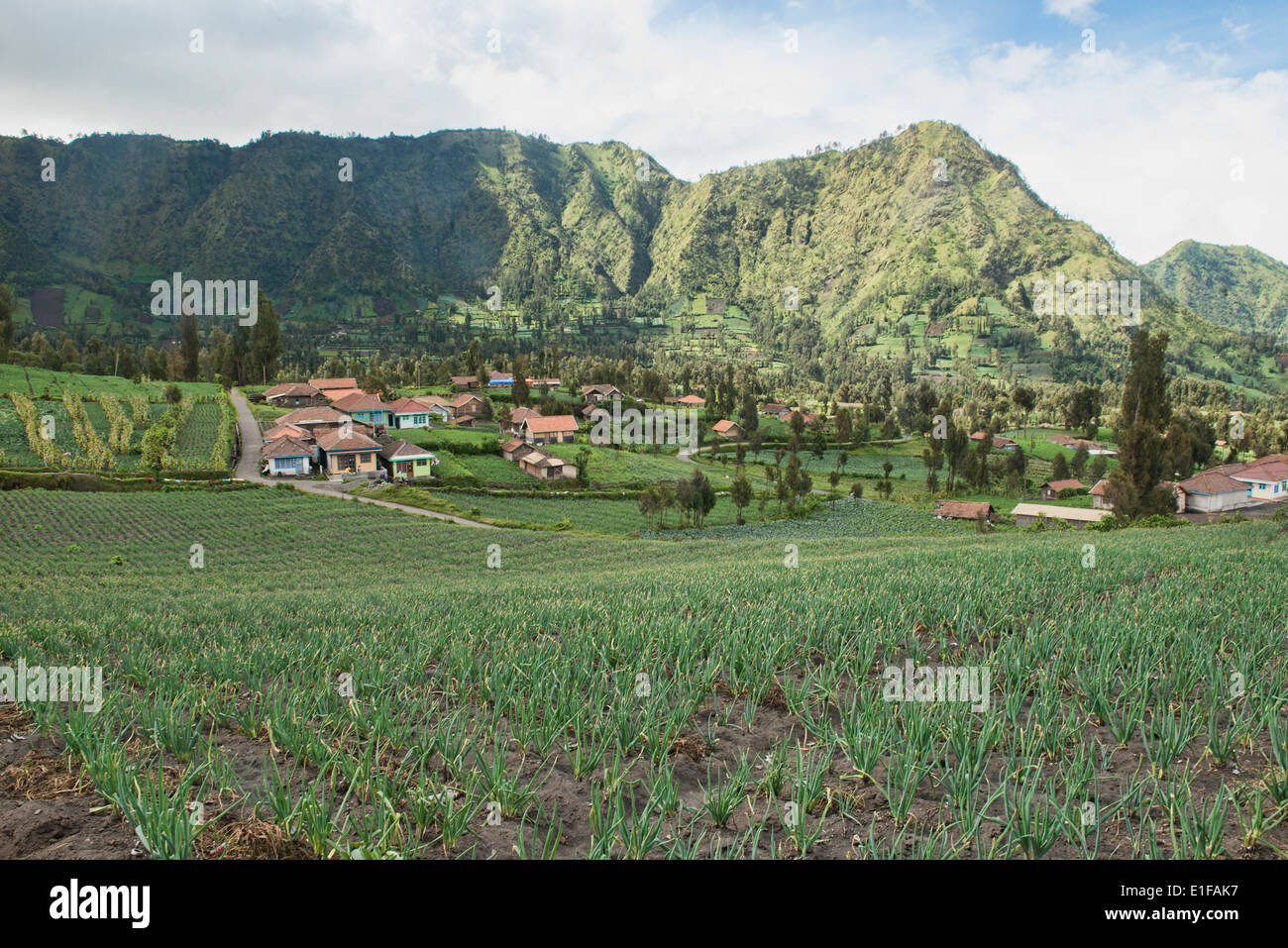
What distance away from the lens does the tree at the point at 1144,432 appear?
40.6 meters

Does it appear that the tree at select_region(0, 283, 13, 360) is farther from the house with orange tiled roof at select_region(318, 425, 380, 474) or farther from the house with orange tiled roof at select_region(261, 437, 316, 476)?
the house with orange tiled roof at select_region(318, 425, 380, 474)

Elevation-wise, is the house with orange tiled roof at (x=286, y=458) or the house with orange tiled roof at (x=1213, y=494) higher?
the house with orange tiled roof at (x=286, y=458)

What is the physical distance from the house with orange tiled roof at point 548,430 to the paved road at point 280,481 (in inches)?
1143

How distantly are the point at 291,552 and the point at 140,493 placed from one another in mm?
19932

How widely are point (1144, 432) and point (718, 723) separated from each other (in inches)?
1835

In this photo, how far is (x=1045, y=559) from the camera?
11992 mm

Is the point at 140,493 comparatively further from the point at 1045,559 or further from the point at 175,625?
the point at 1045,559

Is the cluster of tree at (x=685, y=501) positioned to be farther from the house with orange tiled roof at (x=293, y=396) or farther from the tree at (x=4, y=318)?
the tree at (x=4, y=318)

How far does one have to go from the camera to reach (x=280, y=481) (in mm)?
56000

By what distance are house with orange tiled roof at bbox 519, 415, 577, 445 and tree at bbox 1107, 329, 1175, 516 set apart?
59.8m

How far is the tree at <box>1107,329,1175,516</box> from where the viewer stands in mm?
40625

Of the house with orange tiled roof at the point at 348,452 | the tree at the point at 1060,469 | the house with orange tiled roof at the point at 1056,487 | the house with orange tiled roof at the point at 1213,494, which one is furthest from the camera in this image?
the tree at the point at 1060,469

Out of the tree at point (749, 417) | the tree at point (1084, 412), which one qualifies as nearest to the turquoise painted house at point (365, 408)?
the tree at point (749, 417)
